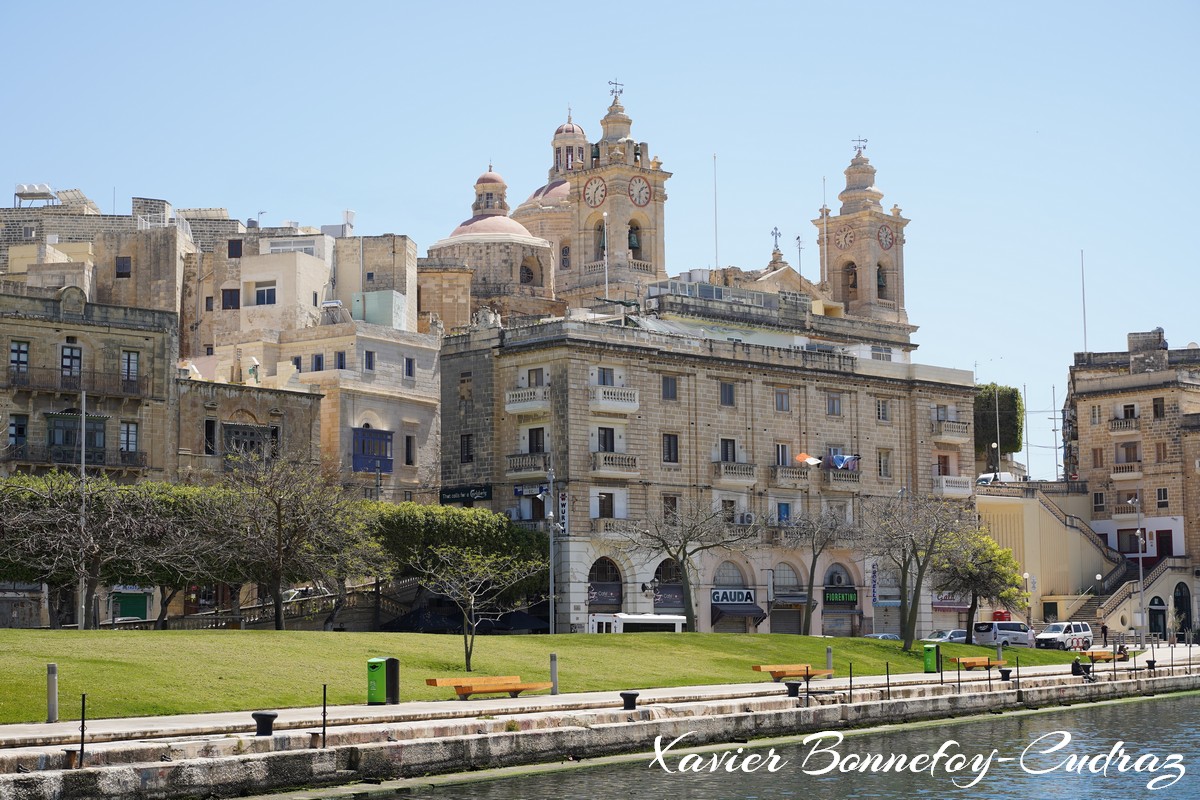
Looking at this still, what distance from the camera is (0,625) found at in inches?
2574

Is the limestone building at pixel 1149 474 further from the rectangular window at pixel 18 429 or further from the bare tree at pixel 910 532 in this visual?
the rectangular window at pixel 18 429

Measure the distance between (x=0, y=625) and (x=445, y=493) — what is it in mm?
18182

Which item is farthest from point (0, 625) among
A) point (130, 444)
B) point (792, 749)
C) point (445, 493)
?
point (792, 749)

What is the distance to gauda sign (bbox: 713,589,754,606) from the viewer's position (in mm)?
74062

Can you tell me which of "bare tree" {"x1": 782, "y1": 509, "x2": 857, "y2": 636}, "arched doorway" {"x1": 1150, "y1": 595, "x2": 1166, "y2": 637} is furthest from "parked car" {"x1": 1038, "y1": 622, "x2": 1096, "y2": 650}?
"arched doorway" {"x1": 1150, "y1": 595, "x2": 1166, "y2": 637}

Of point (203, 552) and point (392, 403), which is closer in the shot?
point (203, 552)

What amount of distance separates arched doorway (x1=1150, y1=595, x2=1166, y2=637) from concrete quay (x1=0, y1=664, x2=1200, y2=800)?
44.7m

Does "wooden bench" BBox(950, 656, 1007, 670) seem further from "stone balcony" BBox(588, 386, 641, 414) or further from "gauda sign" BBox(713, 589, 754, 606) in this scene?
"stone balcony" BBox(588, 386, 641, 414)

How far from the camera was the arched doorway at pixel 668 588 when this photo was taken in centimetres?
7238

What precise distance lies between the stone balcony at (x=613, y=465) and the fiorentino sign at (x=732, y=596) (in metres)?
6.42

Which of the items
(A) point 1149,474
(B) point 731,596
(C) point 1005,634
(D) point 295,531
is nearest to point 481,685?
(D) point 295,531

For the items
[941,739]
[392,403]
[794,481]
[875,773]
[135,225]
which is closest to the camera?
[875,773]

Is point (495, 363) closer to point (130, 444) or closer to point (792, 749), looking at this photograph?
point (130, 444)

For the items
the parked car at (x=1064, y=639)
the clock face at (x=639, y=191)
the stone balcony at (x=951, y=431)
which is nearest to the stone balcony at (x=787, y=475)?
the stone balcony at (x=951, y=431)
